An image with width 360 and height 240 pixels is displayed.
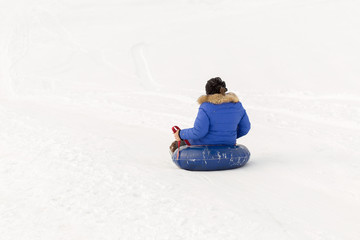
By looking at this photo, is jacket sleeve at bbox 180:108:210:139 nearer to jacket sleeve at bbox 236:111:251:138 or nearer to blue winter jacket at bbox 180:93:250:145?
blue winter jacket at bbox 180:93:250:145

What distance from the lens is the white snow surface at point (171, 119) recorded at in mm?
3576

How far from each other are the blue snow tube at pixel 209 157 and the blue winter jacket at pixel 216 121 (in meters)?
0.10

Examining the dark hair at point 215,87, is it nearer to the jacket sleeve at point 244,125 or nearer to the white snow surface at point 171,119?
the jacket sleeve at point 244,125

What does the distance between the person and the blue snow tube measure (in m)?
0.10

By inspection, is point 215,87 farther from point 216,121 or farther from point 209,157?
point 209,157

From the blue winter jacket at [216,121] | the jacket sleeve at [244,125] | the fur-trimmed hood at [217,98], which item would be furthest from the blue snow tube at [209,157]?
the fur-trimmed hood at [217,98]

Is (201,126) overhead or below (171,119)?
overhead

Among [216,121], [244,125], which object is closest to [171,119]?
[244,125]

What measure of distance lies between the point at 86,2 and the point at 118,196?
1836 cm

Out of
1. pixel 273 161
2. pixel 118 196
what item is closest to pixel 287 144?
pixel 273 161

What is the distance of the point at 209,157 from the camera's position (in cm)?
490

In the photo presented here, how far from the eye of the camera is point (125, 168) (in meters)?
4.73

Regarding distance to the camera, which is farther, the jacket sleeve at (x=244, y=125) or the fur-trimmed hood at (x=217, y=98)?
the jacket sleeve at (x=244, y=125)

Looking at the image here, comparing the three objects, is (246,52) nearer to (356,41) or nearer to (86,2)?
(356,41)
